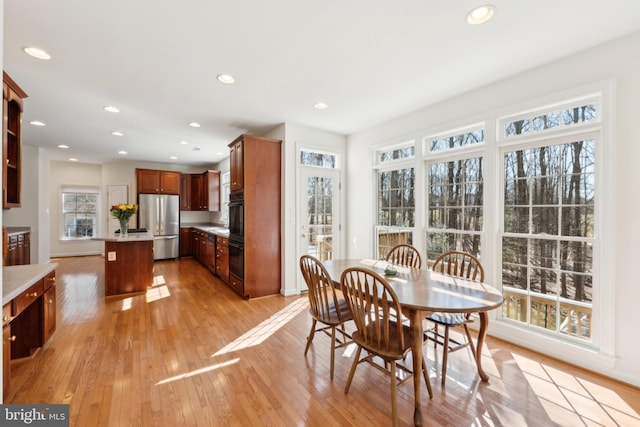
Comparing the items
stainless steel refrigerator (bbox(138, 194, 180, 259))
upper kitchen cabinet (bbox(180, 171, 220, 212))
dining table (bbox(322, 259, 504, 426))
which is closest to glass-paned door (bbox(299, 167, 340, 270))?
dining table (bbox(322, 259, 504, 426))

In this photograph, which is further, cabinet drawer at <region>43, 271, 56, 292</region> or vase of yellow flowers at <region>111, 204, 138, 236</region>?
vase of yellow flowers at <region>111, 204, 138, 236</region>

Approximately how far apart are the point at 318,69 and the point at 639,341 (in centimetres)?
352

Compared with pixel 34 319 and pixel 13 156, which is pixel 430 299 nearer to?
pixel 34 319

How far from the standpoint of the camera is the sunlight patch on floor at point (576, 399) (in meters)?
1.85

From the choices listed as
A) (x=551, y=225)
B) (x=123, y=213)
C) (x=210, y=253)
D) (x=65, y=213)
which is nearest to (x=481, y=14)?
(x=551, y=225)

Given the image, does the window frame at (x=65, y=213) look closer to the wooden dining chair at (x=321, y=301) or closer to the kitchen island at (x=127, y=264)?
the kitchen island at (x=127, y=264)

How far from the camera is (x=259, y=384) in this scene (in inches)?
85.5

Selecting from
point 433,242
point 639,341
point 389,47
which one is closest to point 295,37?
point 389,47

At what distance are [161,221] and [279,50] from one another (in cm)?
615

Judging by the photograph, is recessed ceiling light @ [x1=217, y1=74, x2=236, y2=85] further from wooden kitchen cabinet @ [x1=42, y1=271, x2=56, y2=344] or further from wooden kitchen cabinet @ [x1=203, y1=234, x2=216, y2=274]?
wooden kitchen cabinet @ [x1=203, y1=234, x2=216, y2=274]

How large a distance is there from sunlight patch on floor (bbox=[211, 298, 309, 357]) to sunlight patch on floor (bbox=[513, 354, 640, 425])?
7.81 feet

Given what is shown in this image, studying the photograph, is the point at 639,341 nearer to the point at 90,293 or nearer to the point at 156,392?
the point at 156,392

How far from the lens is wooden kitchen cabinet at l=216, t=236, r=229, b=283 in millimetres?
4916

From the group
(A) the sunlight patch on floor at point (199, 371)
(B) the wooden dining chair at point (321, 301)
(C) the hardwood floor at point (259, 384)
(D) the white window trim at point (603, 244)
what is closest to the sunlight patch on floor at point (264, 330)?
(C) the hardwood floor at point (259, 384)
